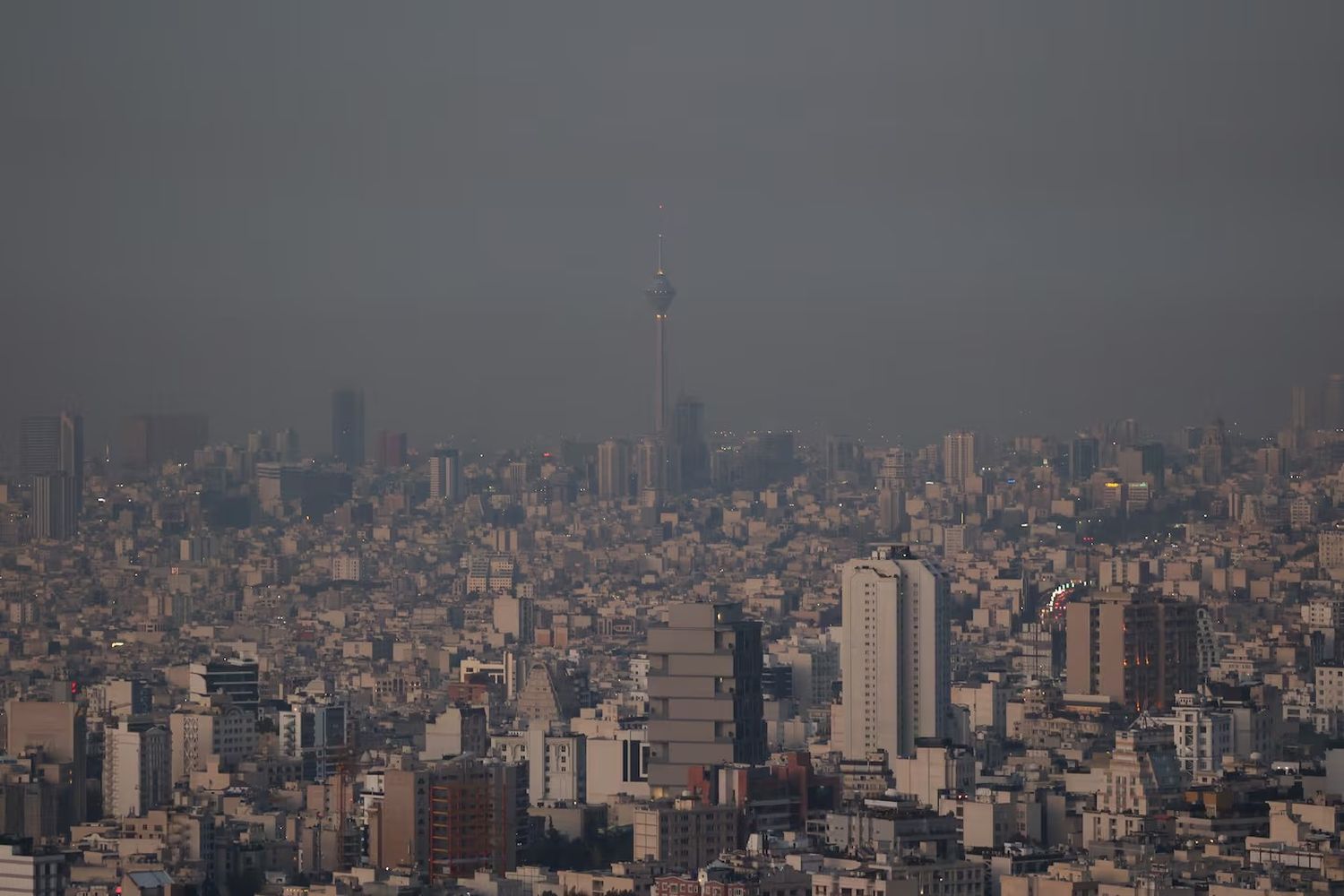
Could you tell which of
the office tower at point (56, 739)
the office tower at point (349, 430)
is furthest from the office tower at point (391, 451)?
the office tower at point (56, 739)

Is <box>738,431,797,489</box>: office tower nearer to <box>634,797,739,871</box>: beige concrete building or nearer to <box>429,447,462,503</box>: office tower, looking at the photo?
<box>429,447,462,503</box>: office tower

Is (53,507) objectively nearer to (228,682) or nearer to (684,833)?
(228,682)

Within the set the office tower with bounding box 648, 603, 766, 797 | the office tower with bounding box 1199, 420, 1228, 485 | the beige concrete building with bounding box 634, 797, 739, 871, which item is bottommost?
the beige concrete building with bounding box 634, 797, 739, 871

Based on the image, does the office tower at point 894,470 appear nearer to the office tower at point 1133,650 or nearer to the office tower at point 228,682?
the office tower at point 1133,650

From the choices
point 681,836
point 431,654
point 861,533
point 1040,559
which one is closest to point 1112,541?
point 1040,559

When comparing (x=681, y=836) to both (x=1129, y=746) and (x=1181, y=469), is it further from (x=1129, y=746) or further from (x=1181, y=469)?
(x=1181, y=469)

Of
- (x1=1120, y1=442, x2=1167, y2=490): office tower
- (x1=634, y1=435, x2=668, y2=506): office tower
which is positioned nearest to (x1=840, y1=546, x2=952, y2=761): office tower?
(x1=1120, y1=442, x2=1167, y2=490): office tower
